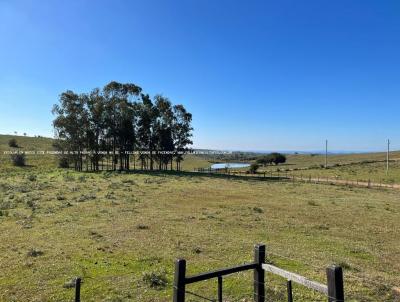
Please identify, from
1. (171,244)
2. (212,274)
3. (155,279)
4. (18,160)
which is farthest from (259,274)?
(18,160)

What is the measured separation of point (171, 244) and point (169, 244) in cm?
9

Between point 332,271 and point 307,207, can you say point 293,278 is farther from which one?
point 307,207

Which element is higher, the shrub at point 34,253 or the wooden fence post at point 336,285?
the wooden fence post at point 336,285

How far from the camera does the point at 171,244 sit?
1541cm

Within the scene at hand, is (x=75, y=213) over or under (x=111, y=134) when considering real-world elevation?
under

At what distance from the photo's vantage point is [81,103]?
68.2 meters

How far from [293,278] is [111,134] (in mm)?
65886

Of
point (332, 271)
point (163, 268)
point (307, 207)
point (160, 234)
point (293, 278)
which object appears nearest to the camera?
point (332, 271)

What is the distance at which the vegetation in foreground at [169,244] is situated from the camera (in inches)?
412

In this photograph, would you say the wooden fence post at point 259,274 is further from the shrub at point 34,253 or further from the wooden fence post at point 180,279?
the shrub at point 34,253

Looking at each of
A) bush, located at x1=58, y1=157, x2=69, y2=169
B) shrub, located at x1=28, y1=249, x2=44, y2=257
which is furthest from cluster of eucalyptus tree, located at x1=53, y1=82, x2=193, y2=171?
shrub, located at x1=28, y1=249, x2=44, y2=257

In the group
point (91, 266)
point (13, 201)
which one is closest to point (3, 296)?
point (91, 266)

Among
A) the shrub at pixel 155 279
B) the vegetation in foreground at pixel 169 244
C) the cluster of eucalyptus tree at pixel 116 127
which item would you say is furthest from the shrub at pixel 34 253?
the cluster of eucalyptus tree at pixel 116 127

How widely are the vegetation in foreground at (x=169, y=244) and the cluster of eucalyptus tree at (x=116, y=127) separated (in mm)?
40082
